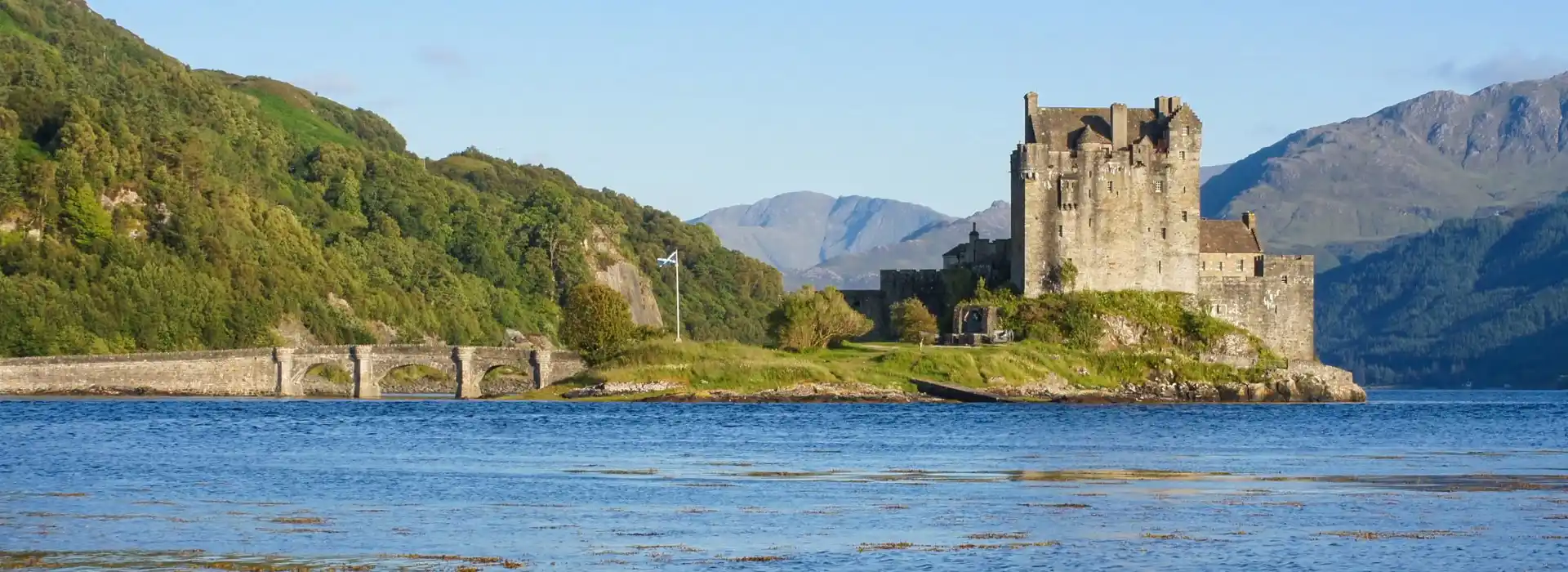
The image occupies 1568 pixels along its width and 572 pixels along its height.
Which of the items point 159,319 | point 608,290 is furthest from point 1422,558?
point 159,319

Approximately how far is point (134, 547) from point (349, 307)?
121 meters

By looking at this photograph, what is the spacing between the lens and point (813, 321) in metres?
111

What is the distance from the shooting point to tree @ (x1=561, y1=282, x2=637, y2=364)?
111938 millimetres

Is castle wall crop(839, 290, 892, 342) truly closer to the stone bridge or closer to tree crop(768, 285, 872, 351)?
tree crop(768, 285, 872, 351)

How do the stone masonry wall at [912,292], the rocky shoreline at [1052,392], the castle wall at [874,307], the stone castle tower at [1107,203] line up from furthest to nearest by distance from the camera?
the castle wall at [874,307]
the stone masonry wall at [912,292]
the stone castle tower at [1107,203]
the rocky shoreline at [1052,392]

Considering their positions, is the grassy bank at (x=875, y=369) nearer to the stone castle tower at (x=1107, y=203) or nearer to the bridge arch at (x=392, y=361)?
the stone castle tower at (x=1107, y=203)

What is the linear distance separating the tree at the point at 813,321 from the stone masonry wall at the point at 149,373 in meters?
26.3

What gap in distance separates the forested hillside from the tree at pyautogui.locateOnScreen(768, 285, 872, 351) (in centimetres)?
3645

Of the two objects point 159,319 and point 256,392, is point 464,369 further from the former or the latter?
point 159,319

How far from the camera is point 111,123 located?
491ft

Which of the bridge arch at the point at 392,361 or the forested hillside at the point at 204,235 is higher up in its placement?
the forested hillside at the point at 204,235

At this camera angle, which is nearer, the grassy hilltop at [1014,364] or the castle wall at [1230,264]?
the grassy hilltop at [1014,364]

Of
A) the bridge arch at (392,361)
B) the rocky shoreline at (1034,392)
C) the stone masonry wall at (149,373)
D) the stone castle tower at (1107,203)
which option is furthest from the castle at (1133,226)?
the stone masonry wall at (149,373)

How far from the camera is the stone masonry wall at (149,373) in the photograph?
356 ft
